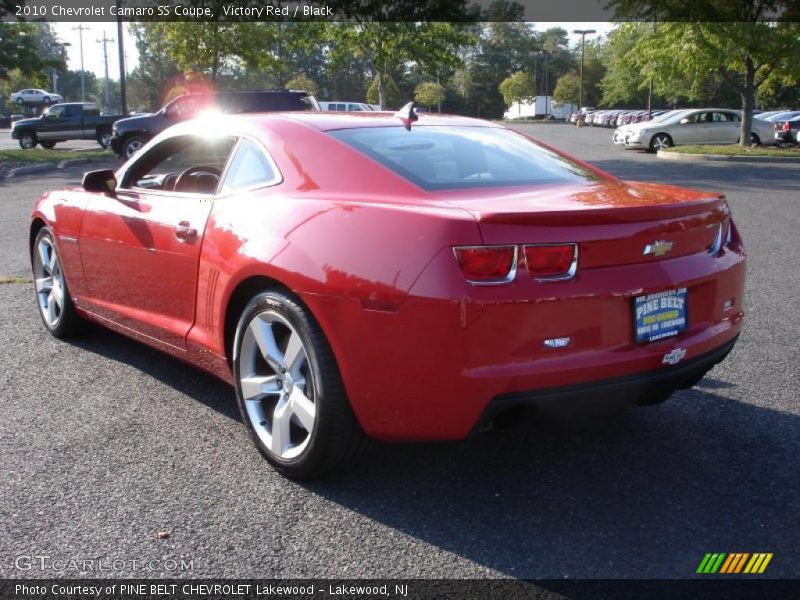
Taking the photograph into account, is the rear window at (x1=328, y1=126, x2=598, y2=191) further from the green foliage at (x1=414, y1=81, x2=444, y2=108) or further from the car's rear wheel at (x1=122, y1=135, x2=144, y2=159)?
the green foliage at (x1=414, y1=81, x2=444, y2=108)

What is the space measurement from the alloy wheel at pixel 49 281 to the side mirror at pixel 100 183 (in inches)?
30.7

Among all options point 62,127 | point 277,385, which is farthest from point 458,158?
point 62,127

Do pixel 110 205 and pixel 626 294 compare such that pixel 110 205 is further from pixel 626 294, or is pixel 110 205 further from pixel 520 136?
pixel 626 294

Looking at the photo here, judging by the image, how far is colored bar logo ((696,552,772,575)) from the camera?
2.73 metres

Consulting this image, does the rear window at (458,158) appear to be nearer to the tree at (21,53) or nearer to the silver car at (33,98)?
the tree at (21,53)

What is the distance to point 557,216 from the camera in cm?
293

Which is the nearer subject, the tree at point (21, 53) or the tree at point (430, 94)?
the tree at point (21, 53)

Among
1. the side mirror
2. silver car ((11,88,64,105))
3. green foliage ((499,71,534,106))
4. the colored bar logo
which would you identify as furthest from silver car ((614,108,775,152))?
green foliage ((499,71,534,106))

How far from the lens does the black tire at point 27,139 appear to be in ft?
103

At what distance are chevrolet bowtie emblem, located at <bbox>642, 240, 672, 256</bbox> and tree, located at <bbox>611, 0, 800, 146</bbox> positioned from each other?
2266 cm

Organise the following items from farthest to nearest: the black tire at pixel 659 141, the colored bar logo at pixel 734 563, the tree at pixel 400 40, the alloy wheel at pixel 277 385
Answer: the tree at pixel 400 40
the black tire at pixel 659 141
the alloy wheel at pixel 277 385
the colored bar logo at pixel 734 563

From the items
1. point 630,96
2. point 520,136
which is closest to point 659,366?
point 520,136

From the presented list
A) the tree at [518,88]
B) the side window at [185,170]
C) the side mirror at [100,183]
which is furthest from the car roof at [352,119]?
the tree at [518,88]

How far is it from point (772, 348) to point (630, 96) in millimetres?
75423
